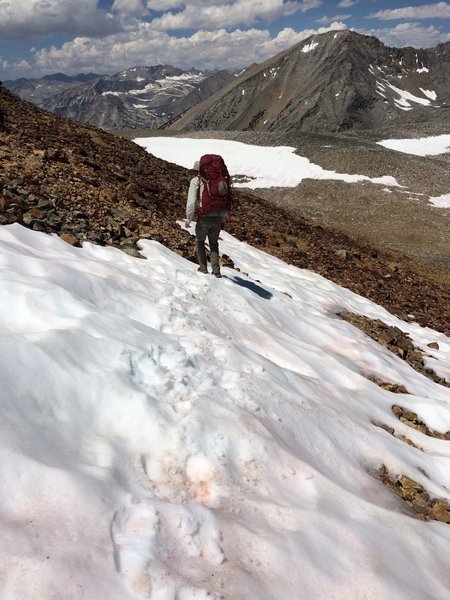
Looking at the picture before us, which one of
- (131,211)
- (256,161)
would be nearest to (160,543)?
(131,211)

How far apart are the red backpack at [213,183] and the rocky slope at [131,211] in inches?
84.1

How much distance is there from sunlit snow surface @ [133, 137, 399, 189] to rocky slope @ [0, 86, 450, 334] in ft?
68.3

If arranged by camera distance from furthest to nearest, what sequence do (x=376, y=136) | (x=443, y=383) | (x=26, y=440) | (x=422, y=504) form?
(x=376, y=136), (x=443, y=383), (x=422, y=504), (x=26, y=440)

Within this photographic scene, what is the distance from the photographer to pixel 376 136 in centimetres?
6912

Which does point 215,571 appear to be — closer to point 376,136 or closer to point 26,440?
point 26,440

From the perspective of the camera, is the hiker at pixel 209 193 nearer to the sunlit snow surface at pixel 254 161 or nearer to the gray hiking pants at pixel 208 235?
the gray hiking pants at pixel 208 235

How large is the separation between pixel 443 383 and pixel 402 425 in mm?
3983

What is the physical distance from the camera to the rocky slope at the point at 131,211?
10109mm

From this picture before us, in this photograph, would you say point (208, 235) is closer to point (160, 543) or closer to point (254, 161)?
point (160, 543)

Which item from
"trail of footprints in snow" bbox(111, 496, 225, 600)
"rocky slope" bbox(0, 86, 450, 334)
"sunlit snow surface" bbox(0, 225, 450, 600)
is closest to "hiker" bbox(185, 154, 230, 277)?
"rocky slope" bbox(0, 86, 450, 334)

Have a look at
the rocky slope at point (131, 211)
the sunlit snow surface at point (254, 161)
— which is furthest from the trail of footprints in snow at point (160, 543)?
the sunlit snow surface at point (254, 161)

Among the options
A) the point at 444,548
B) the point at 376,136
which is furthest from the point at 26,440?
the point at 376,136

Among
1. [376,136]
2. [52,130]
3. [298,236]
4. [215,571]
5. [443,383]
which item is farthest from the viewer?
[376,136]

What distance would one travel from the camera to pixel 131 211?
41.5ft
